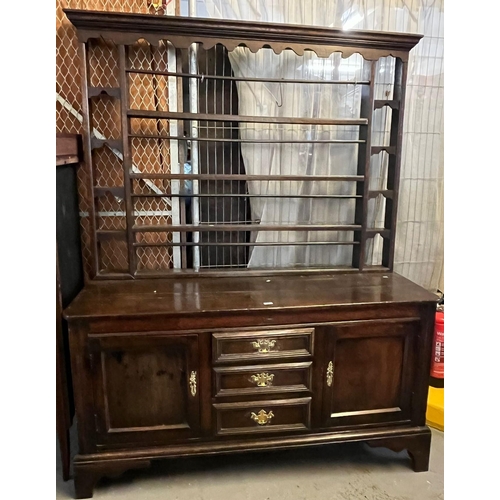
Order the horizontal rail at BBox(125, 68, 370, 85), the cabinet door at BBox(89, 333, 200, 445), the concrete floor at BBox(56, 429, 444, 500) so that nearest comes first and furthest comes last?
the cabinet door at BBox(89, 333, 200, 445)
the concrete floor at BBox(56, 429, 444, 500)
the horizontal rail at BBox(125, 68, 370, 85)

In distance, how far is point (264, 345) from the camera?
1557 millimetres

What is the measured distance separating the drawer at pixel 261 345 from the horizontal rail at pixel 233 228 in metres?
0.54

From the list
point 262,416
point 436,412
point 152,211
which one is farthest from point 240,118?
point 436,412

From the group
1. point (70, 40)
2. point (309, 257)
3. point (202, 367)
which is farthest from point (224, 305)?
point (70, 40)

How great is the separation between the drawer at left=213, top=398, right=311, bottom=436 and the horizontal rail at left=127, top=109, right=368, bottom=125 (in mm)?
1174

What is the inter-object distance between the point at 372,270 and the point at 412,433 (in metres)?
0.73

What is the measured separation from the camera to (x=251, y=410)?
1592 mm

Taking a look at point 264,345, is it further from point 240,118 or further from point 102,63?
point 102,63

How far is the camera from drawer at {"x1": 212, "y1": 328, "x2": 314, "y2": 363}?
1.53m

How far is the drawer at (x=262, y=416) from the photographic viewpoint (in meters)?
1.58

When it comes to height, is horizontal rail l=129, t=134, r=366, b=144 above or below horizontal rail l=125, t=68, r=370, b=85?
below

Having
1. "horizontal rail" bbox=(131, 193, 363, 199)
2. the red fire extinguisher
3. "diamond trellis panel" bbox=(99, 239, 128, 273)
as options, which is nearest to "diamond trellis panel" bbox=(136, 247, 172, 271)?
"diamond trellis panel" bbox=(99, 239, 128, 273)

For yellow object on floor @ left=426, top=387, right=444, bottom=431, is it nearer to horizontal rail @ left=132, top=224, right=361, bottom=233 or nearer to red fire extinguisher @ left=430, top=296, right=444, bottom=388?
red fire extinguisher @ left=430, top=296, right=444, bottom=388
